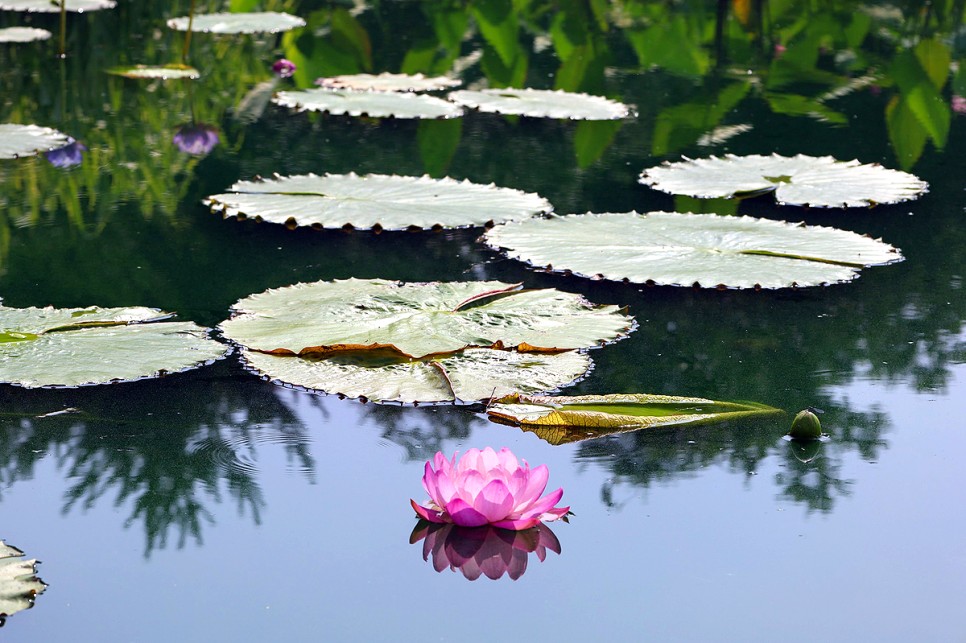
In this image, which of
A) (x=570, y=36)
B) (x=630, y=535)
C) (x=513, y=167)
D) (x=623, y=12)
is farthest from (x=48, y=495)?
(x=623, y=12)

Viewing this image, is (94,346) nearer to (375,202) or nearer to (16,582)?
(16,582)

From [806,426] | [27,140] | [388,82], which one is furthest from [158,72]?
[806,426]

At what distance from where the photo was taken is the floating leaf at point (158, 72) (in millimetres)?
5234

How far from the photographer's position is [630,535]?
1.63 m

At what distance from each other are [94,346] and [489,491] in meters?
1.01

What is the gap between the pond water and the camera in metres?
1.46

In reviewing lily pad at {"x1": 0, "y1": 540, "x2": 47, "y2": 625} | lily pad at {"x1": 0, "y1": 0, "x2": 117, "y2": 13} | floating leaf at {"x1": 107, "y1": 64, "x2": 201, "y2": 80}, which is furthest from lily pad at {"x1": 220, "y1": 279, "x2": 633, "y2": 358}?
lily pad at {"x1": 0, "y1": 0, "x2": 117, "y2": 13}

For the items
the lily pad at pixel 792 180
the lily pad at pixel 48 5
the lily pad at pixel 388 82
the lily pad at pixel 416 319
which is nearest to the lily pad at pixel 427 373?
the lily pad at pixel 416 319

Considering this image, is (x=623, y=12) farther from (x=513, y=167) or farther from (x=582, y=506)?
(x=582, y=506)

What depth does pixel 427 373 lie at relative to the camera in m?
2.14

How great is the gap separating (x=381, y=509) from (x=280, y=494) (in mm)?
166

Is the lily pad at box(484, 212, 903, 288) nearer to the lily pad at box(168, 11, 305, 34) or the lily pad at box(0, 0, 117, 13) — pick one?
the lily pad at box(168, 11, 305, 34)

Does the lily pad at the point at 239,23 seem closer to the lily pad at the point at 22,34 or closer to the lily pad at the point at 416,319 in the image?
the lily pad at the point at 22,34

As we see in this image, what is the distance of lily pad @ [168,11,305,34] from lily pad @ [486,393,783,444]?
4.91 m
